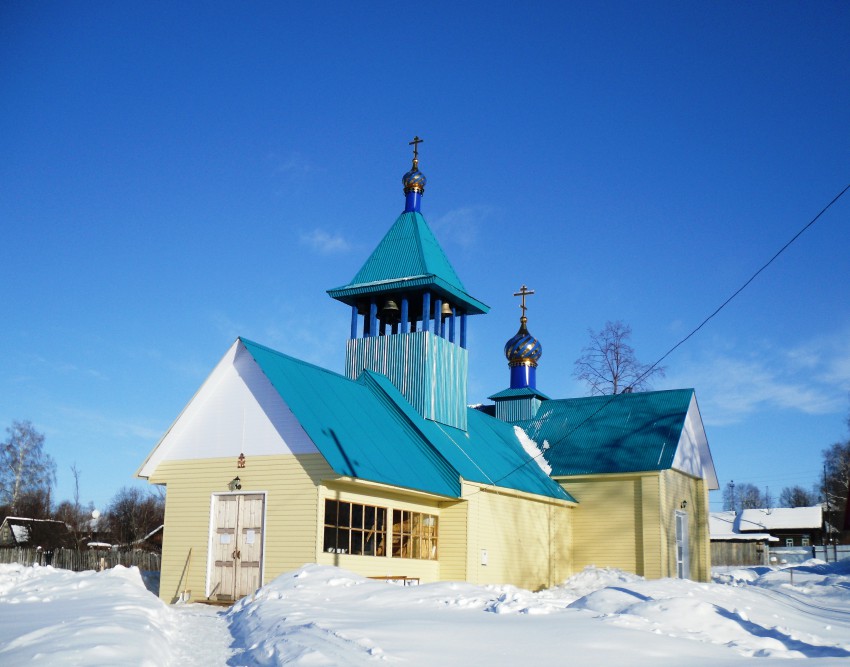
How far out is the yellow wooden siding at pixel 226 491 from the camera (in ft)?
57.0

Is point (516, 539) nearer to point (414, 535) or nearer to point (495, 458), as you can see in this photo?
point (495, 458)

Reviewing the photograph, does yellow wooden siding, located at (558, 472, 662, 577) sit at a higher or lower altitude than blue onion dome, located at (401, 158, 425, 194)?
lower

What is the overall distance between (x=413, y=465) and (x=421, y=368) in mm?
4085

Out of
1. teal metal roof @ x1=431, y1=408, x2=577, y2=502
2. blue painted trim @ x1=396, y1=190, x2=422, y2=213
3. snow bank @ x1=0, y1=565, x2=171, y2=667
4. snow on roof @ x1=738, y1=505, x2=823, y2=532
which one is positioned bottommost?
snow bank @ x1=0, y1=565, x2=171, y2=667

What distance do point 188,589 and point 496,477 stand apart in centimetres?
831

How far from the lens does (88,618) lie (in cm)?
1076

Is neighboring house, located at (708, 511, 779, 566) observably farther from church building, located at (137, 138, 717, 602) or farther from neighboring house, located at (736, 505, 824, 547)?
church building, located at (137, 138, 717, 602)

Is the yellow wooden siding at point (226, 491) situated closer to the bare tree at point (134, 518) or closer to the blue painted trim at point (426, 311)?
the blue painted trim at point (426, 311)

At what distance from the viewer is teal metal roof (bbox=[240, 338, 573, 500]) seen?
18.0 meters

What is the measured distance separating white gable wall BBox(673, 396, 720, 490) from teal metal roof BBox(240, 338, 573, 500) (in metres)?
3.93

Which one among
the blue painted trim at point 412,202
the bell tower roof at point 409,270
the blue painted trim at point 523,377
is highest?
the blue painted trim at point 412,202

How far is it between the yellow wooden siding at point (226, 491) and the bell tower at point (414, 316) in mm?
6363

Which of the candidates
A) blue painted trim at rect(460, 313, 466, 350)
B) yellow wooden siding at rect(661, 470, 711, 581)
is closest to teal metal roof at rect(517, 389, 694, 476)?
yellow wooden siding at rect(661, 470, 711, 581)

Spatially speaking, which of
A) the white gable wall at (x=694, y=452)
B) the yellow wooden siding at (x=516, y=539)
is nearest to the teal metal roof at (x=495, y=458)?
the yellow wooden siding at (x=516, y=539)
